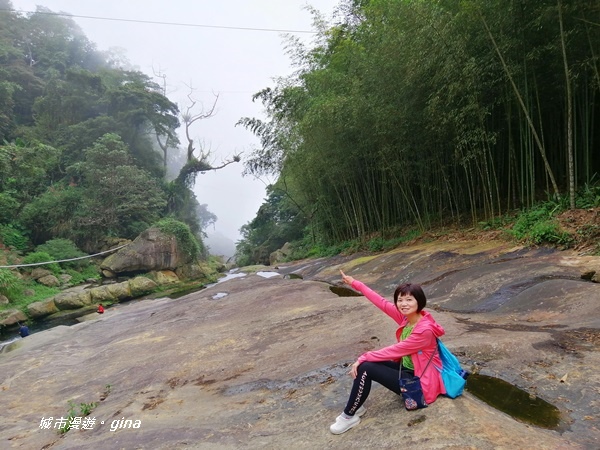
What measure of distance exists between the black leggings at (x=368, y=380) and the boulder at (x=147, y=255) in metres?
15.1

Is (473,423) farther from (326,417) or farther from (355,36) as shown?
(355,36)

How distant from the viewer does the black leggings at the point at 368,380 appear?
1942 mm

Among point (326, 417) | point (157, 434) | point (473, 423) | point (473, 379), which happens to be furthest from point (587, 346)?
point (157, 434)

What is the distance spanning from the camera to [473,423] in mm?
1638

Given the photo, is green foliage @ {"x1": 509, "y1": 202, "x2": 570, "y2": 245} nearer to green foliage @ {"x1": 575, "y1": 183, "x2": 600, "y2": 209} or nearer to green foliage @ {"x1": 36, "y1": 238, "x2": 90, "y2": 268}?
green foliage @ {"x1": 575, "y1": 183, "x2": 600, "y2": 209}

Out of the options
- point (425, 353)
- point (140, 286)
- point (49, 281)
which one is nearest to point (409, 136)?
point (425, 353)

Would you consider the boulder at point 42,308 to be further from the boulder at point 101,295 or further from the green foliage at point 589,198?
the green foliage at point 589,198

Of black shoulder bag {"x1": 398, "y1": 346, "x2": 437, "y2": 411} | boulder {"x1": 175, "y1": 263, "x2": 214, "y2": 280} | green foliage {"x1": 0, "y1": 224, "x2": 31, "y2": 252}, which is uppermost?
green foliage {"x1": 0, "y1": 224, "x2": 31, "y2": 252}

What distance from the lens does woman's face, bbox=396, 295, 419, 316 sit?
1.98 metres

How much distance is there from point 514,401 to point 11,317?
12483 millimetres

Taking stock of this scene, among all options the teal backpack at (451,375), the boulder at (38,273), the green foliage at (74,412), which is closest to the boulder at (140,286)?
the boulder at (38,273)

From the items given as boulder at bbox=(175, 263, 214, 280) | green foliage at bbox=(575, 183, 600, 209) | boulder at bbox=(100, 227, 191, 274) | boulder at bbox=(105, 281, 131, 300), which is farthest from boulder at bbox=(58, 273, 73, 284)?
green foliage at bbox=(575, 183, 600, 209)

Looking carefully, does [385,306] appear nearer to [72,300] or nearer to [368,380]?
[368,380]

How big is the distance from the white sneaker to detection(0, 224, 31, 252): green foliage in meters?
A: 17.5
